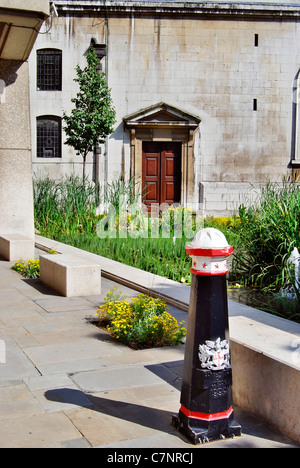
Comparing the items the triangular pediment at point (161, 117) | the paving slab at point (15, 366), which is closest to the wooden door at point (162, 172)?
the triangular pediment at point (161, 117)

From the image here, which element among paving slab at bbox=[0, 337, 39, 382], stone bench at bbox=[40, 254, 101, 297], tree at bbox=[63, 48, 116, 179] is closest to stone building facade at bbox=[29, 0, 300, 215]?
tree at bbox=[63, 48, 116, 179]

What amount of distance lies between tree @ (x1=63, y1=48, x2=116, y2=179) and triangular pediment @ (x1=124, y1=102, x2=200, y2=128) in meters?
3.07

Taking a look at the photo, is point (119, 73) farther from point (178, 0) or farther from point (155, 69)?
point (178, 0)

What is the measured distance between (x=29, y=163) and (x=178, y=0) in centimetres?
1429

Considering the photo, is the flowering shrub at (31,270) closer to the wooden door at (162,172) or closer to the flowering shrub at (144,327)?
the flowering shrub at (144,327)

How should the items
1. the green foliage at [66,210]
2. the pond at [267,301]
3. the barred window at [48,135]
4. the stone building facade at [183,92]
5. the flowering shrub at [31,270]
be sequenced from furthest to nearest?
the barred window at [48,135]
the stone building facade at [183,92]
the green foliage at [66,210]
the flowering shrub at [31,270]
the pond at [267,301]

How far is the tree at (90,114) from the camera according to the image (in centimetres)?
1942

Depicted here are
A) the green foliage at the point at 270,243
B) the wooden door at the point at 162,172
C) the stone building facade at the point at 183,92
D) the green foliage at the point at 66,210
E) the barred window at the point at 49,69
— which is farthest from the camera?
the wooden door at the point at 162,172

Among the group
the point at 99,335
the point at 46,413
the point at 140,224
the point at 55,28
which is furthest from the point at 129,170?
the point at 46,413

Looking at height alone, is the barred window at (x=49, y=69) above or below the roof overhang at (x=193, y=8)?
below

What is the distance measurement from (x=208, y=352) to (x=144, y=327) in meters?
2.04

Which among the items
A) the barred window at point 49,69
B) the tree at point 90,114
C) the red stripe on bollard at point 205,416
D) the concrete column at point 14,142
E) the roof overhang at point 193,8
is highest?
the roof overhang at point 193,8

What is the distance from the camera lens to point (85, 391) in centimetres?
419

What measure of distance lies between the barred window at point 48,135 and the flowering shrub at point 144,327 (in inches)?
716
